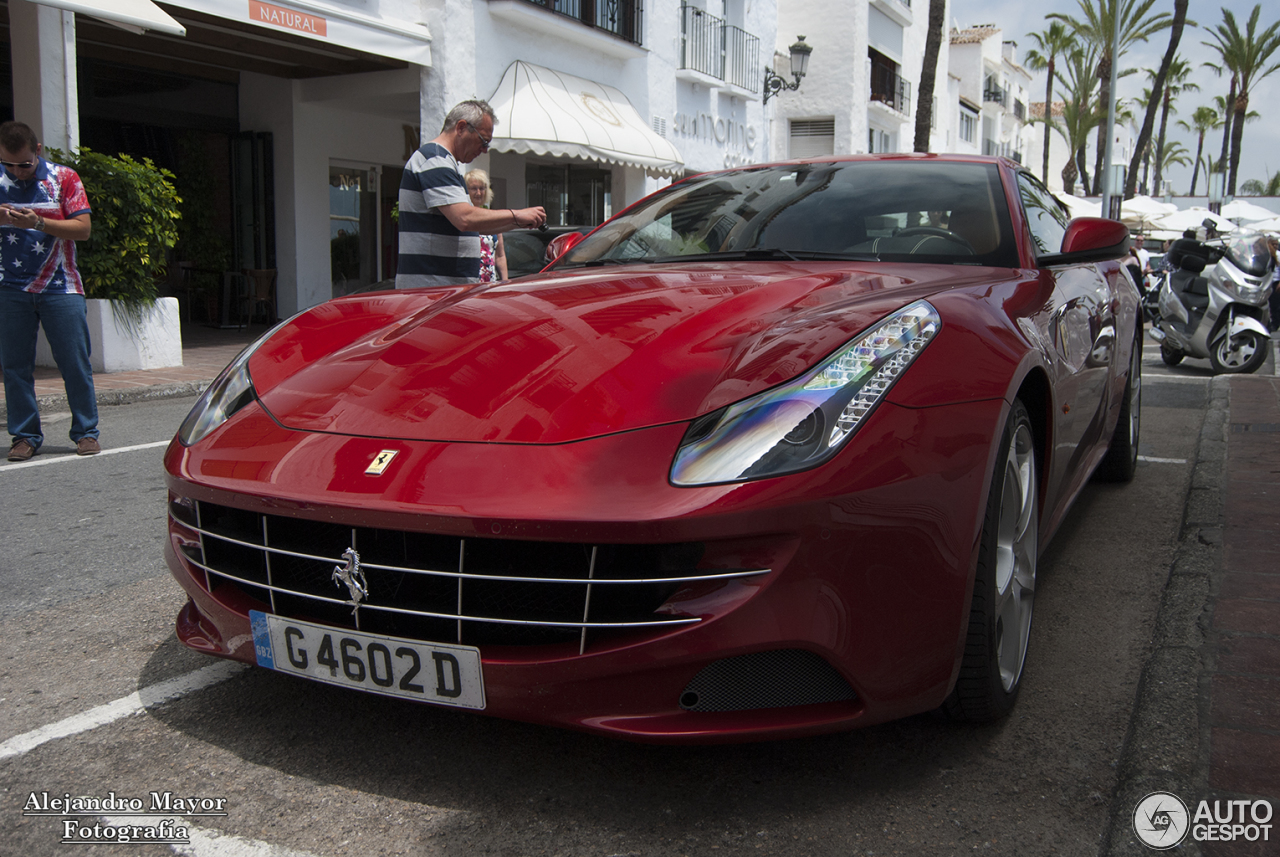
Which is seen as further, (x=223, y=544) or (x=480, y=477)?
(x=223, y=544)

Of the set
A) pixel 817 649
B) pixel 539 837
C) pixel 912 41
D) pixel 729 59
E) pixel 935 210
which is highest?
pixel 912 41

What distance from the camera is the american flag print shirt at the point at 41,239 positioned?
5.47m

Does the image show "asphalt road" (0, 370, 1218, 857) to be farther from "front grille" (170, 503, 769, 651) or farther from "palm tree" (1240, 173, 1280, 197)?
→ "palm tree" (1240, 173, 1280, 197)

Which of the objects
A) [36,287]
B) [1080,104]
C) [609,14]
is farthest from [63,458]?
[1080,104]

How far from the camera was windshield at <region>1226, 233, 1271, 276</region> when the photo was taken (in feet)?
34.8

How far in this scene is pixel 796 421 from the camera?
1.85 meters

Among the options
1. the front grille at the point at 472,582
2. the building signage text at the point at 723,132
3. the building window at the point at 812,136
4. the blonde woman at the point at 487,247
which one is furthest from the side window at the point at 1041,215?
the building window at the point at 812,136

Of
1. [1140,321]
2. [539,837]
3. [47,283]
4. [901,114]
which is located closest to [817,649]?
[539,837]

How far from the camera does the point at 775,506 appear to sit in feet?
5.66

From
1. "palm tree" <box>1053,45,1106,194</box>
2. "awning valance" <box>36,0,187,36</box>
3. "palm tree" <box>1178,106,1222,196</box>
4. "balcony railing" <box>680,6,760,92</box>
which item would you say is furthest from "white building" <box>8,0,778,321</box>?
"palm tree" <box>1178,106,1222,196</box>

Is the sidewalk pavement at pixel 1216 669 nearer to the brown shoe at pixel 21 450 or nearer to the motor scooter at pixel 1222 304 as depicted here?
the brown shoe at pixel 21 450

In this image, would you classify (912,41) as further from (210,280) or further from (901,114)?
(210,280)

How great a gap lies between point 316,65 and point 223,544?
1277 cm

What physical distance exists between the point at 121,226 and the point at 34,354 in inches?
137
